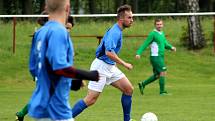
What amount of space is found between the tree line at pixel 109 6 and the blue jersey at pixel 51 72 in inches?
1607

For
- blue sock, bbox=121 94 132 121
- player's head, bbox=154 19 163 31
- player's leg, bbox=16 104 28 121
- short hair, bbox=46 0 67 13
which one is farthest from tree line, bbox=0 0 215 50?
short hair, bbox=46 0 67 13

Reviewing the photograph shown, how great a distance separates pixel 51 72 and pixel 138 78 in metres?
15.6

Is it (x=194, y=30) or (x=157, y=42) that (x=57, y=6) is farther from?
(x=194, y=30)

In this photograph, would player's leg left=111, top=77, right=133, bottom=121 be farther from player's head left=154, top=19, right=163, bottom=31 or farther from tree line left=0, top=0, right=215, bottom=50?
tree line left=0, top=0, right=215, bottom=50

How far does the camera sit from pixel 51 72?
5680 millimetres

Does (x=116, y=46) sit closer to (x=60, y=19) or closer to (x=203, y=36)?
(x=60, y=19)

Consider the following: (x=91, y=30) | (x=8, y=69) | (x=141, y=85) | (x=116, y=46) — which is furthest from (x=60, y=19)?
(x=91, y=30)

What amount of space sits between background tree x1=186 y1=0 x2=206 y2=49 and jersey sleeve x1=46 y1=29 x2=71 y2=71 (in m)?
19.2

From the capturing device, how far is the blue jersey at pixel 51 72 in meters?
5.59

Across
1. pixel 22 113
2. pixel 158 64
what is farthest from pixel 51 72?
pixel 158 64

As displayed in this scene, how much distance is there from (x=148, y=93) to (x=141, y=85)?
50cm

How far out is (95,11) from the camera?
54406 millimetres

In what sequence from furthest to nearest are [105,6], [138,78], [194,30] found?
1. [105,6]
2. [194,30]
3. [138,78]

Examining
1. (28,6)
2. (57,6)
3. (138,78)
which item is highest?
(57,6)
